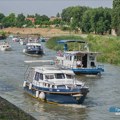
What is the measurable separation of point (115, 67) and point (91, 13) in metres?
76.5

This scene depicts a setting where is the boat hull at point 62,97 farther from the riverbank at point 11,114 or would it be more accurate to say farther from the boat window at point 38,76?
the riverbank at point 11,114

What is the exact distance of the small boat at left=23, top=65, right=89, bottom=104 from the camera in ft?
97.1

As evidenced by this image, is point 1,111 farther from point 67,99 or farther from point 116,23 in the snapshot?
point 116,23

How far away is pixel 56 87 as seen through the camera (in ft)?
98.9

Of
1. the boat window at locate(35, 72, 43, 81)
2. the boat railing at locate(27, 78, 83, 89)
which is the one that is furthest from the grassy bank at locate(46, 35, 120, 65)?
the boat railing at locate(27, 78, 83, 89)

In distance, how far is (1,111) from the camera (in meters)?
23.0

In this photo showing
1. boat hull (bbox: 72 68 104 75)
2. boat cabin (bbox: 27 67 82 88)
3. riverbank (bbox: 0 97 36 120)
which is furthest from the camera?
boat hull (bbox: 72 68 104 75)

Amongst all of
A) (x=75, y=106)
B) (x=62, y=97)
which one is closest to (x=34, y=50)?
(x=62, y=97)

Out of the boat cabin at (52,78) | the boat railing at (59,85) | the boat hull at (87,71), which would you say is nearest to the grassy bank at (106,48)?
the boat hull at (87,71)

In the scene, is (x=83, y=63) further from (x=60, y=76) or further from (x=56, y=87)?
(x=56, y=87)

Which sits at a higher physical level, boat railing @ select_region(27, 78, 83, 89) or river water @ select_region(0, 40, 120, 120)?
boat railing @ select_region(27, 78, 83, 89)

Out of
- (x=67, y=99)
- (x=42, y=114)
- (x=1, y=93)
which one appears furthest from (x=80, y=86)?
(x=1, y=93)

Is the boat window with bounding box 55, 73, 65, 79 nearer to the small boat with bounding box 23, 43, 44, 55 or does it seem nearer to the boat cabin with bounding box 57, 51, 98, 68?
the boat cabin with bounding box 57, 51, 98, 68

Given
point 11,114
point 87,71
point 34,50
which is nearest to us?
point 11,114
